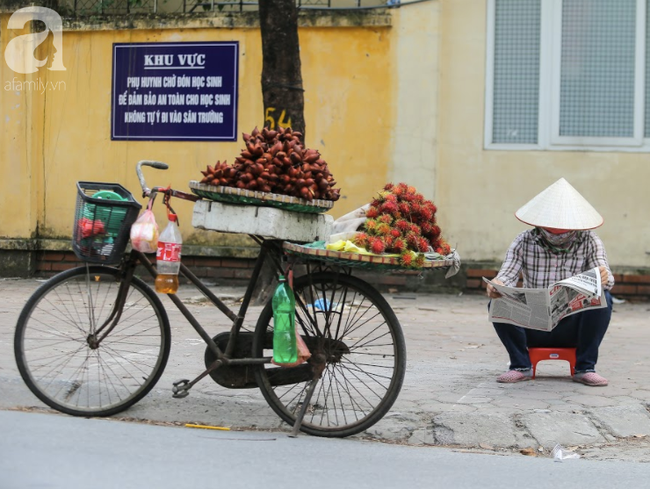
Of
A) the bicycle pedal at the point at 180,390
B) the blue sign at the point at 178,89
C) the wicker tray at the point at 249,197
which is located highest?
the blue sign at the point at 178,89

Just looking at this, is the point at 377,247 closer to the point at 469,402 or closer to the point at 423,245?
the point at 423,245

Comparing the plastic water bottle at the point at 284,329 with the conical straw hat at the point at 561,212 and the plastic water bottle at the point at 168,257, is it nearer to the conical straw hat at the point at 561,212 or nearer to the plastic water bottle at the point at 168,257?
the plastic water bottle at the point at 168,257

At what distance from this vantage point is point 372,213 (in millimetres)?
4676

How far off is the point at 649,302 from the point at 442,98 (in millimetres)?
3148

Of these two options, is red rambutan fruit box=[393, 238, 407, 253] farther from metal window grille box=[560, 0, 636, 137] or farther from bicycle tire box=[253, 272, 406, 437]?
metal window grille box=[560, 0, 636, 137]

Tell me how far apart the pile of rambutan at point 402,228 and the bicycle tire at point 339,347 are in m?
0.27

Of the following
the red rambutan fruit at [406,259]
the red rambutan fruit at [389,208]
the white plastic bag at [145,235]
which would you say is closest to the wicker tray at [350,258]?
the red rambutan fruit at [406,259]

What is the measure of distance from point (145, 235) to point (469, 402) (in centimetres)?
206

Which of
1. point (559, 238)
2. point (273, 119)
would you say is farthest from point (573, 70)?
point (559, 238)

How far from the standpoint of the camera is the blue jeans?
18.8 feet

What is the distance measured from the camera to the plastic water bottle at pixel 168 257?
4539mm

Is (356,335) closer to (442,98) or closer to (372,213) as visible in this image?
(372,213)

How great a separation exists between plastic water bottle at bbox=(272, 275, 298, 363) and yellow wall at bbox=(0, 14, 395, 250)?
5882 mm

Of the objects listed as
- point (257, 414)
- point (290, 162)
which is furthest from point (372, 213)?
point (257, 414)
